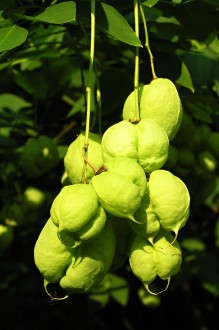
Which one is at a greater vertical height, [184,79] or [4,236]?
[184,79]

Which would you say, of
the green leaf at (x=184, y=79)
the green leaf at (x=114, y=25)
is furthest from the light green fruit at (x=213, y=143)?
the green leaf at (x=114, y=25)

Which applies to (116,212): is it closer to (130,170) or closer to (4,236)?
(130,170)

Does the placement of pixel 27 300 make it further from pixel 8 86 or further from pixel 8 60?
pixel 8 60

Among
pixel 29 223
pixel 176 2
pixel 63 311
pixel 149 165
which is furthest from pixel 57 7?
pixel 63 311

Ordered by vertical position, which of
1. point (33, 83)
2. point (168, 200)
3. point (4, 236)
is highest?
point (168, 200)

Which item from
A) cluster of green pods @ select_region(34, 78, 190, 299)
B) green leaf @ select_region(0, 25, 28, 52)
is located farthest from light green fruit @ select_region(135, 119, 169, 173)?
green leaf @ select_region(0, 25, 28, 52)

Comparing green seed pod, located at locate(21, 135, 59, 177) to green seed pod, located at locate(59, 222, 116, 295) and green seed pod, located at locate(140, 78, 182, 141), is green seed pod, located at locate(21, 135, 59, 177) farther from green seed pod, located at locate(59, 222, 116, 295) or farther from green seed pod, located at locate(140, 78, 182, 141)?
green seed pod, located at locate(59, 222, 116, 295)

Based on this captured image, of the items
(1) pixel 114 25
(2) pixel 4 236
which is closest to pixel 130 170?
(1) pixel 114 25
